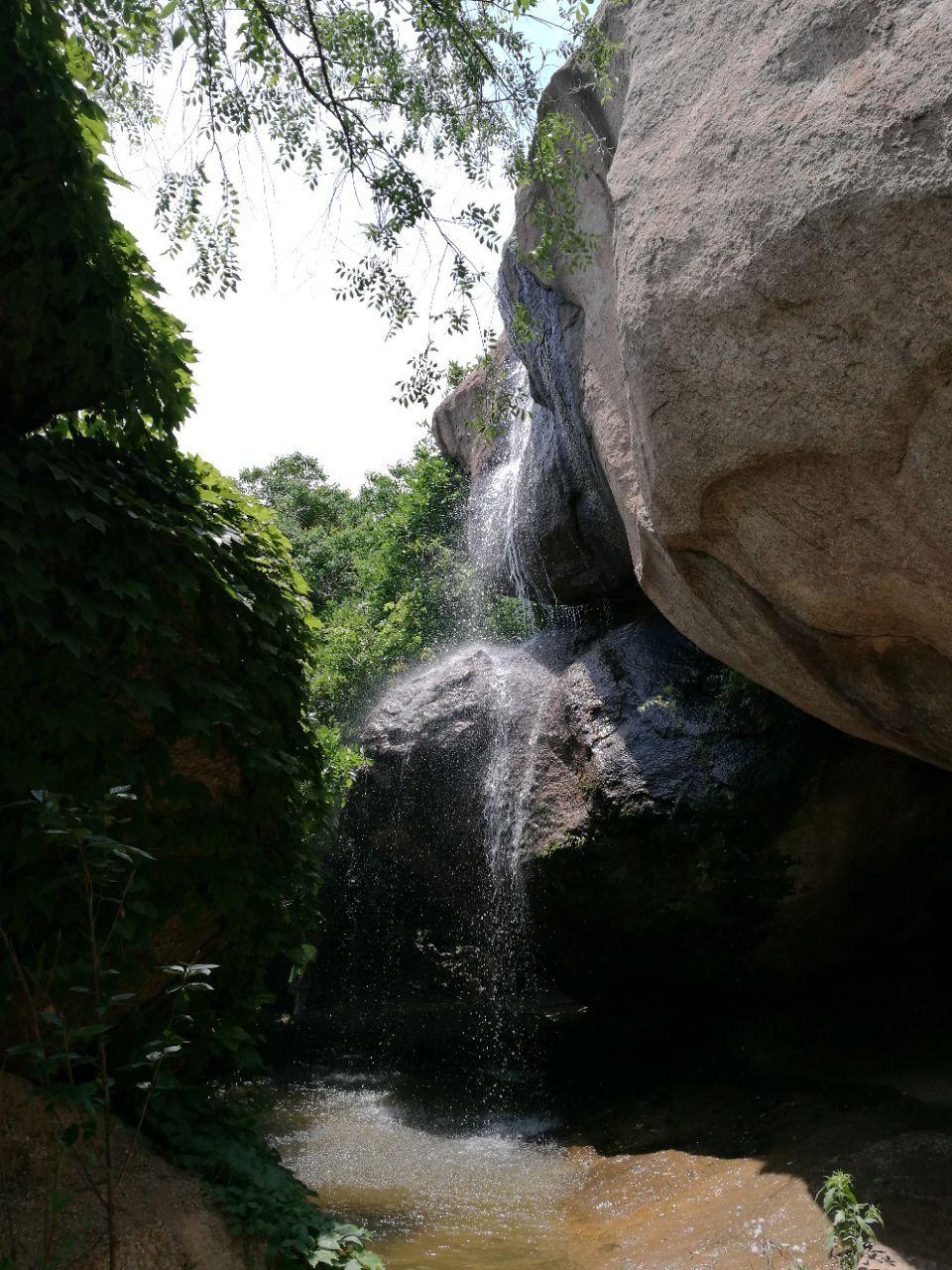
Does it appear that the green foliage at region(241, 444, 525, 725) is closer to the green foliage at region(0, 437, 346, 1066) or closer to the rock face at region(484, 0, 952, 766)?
the green foliage at region(0, 437, 346, 1066)

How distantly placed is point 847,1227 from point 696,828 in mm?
3398

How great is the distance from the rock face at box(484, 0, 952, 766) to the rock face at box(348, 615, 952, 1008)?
6.65 ft

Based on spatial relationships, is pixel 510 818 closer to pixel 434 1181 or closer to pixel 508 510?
pixel 434 1181

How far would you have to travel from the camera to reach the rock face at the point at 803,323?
351 cm

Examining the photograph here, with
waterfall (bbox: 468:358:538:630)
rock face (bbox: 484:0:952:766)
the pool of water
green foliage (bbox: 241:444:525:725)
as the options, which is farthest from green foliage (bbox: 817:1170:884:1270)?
green foliage (bbox: 241:444:525:725)

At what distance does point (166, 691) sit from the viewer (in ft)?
14.1

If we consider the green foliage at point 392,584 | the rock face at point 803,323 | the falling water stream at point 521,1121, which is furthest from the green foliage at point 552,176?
the green foliage at point 392,584

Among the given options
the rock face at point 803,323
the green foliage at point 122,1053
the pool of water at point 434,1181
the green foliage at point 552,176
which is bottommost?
the pool of water at point 434,1181

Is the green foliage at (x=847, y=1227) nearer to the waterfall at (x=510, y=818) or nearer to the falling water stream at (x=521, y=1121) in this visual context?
the falling water stream at (x=521, y=1121)

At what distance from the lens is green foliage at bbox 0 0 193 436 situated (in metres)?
4.04

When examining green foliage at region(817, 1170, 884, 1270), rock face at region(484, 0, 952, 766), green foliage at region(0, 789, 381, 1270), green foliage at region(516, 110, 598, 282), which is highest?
green foliage at region(516, 110, 598, 282)

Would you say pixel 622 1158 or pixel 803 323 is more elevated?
pixel 803 323

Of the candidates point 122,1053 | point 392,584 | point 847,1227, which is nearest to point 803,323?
point 847,1227

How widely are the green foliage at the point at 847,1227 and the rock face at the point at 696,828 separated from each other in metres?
3.10
